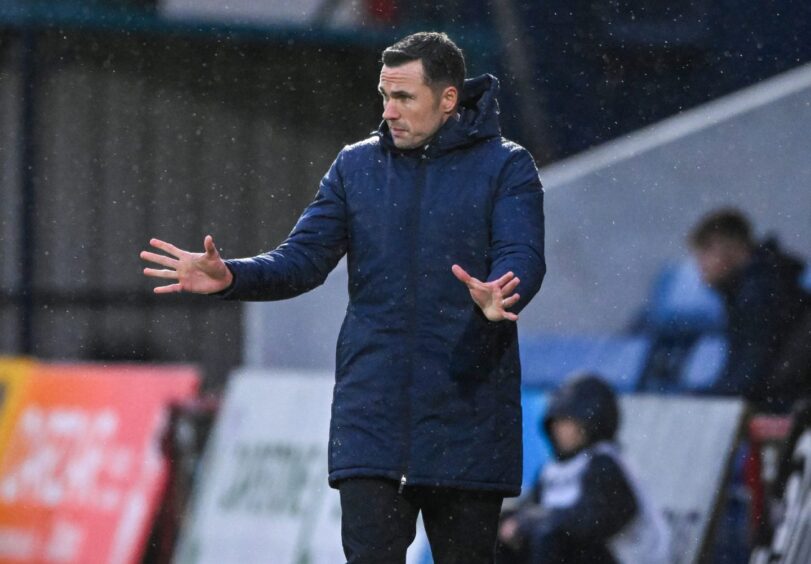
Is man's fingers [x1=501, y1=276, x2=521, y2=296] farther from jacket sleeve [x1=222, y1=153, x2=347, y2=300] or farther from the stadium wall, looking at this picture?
the stadium wall

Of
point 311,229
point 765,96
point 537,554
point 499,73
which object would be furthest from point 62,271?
point 311,229

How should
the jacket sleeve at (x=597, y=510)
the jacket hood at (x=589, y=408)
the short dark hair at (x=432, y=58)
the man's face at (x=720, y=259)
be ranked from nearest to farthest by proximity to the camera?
the short dark hair at (x=432, y=58) < the jacket sleeve at (x=597, y=510) < the jacket hood at (x=589, y=408) < the man's face at (x=720, y=259)

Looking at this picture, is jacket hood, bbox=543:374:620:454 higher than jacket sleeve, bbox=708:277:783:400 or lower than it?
lower

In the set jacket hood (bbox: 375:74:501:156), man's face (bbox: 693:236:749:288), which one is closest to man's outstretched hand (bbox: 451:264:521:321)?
jacket hood (bbox: 375:74:501:156)

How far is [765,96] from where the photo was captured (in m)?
9.41

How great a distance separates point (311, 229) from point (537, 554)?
8.98 ft

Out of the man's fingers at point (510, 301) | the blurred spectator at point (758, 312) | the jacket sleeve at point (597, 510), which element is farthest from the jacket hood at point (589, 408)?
the man's fingers at point (510, 301)

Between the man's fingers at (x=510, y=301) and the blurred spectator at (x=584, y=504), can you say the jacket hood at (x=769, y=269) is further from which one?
the man's fingers at (x=510, y=301)

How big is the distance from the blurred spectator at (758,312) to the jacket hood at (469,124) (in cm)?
333

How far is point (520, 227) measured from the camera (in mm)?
4625

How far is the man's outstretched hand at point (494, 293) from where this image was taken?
14.3ft

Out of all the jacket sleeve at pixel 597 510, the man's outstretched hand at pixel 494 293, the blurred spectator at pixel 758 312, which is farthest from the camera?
the blurred spectator at pixel 758 312

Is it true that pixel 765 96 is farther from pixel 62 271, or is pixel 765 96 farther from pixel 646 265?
pixel 62 271

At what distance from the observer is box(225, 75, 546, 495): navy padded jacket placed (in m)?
4.60
